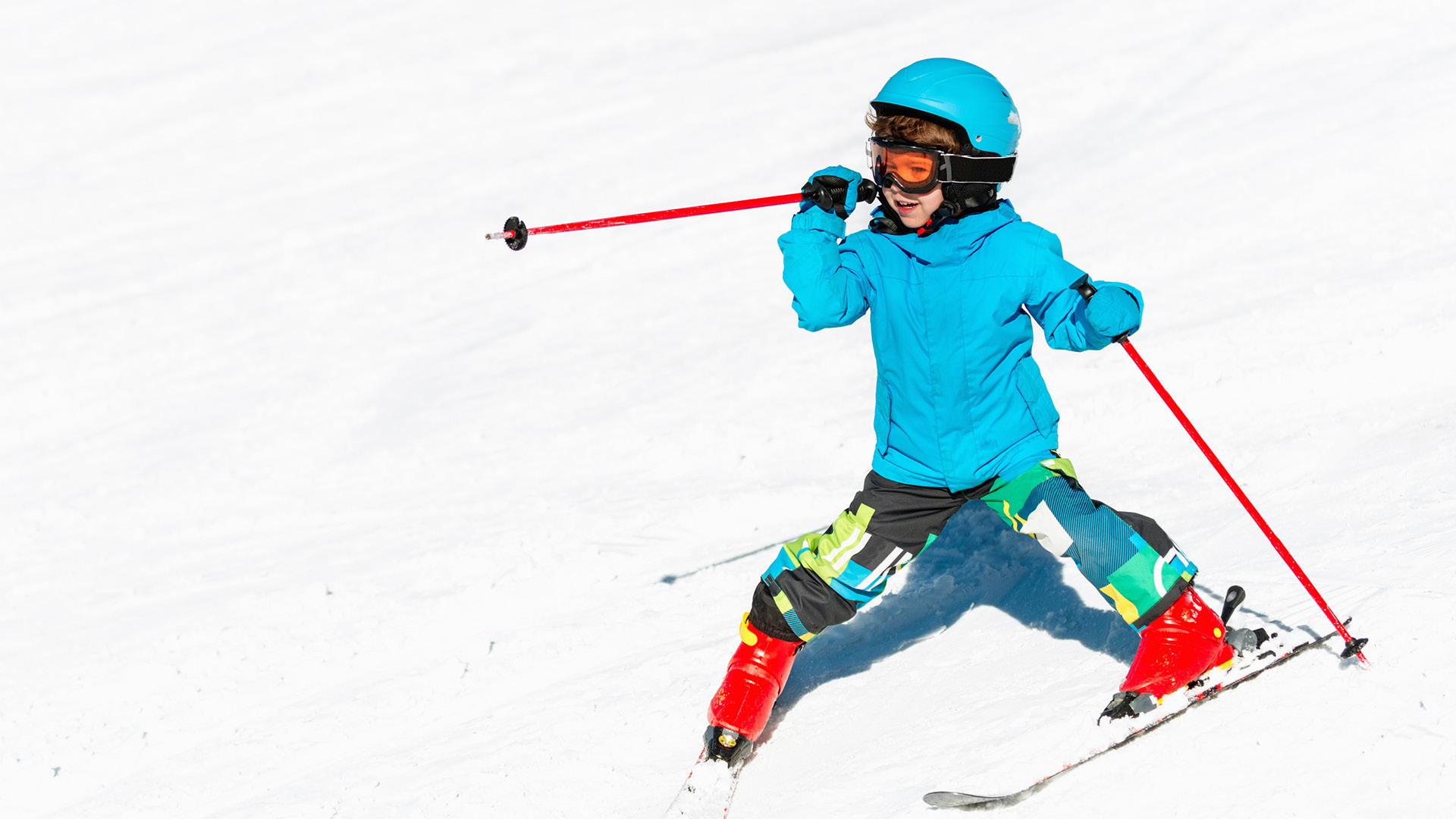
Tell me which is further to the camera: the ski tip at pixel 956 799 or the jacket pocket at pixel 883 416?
the jacket pocket at pixel 883 416

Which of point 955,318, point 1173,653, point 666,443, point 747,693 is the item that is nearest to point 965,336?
point 955,318

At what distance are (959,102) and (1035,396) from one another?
2.77ft

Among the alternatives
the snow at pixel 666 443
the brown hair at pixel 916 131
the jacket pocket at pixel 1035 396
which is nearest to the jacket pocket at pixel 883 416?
the jacket pocket at pixel 1035 396

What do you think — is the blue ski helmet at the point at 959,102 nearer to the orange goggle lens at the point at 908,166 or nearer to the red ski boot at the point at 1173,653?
the orange goggle lens at the point at 908,166

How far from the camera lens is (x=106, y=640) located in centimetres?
557

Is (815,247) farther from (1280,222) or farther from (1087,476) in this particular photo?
(1280,222)

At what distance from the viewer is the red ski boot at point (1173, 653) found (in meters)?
3.32

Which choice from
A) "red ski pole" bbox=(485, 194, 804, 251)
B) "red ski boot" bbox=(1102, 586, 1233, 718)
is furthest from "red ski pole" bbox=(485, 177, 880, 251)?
"red ski boot" bbox=(1102, 586, 1233, 718)

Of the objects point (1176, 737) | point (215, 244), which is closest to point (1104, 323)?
point (1176, 737)

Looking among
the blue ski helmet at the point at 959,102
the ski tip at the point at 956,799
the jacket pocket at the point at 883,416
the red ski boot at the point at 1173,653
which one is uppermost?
the blue ski helmet at the point at 959,102

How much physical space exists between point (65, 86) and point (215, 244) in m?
8.06

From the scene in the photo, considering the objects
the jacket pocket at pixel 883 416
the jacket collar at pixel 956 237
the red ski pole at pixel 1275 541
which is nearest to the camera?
the red ski pole at pixel 1275 541

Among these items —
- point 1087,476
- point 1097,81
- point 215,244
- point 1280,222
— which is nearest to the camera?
point 1087,476

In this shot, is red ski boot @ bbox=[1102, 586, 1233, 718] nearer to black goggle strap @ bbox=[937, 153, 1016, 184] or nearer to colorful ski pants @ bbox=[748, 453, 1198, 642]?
colorful ski pants @ bbox=[748, 453, 1198, 642]
